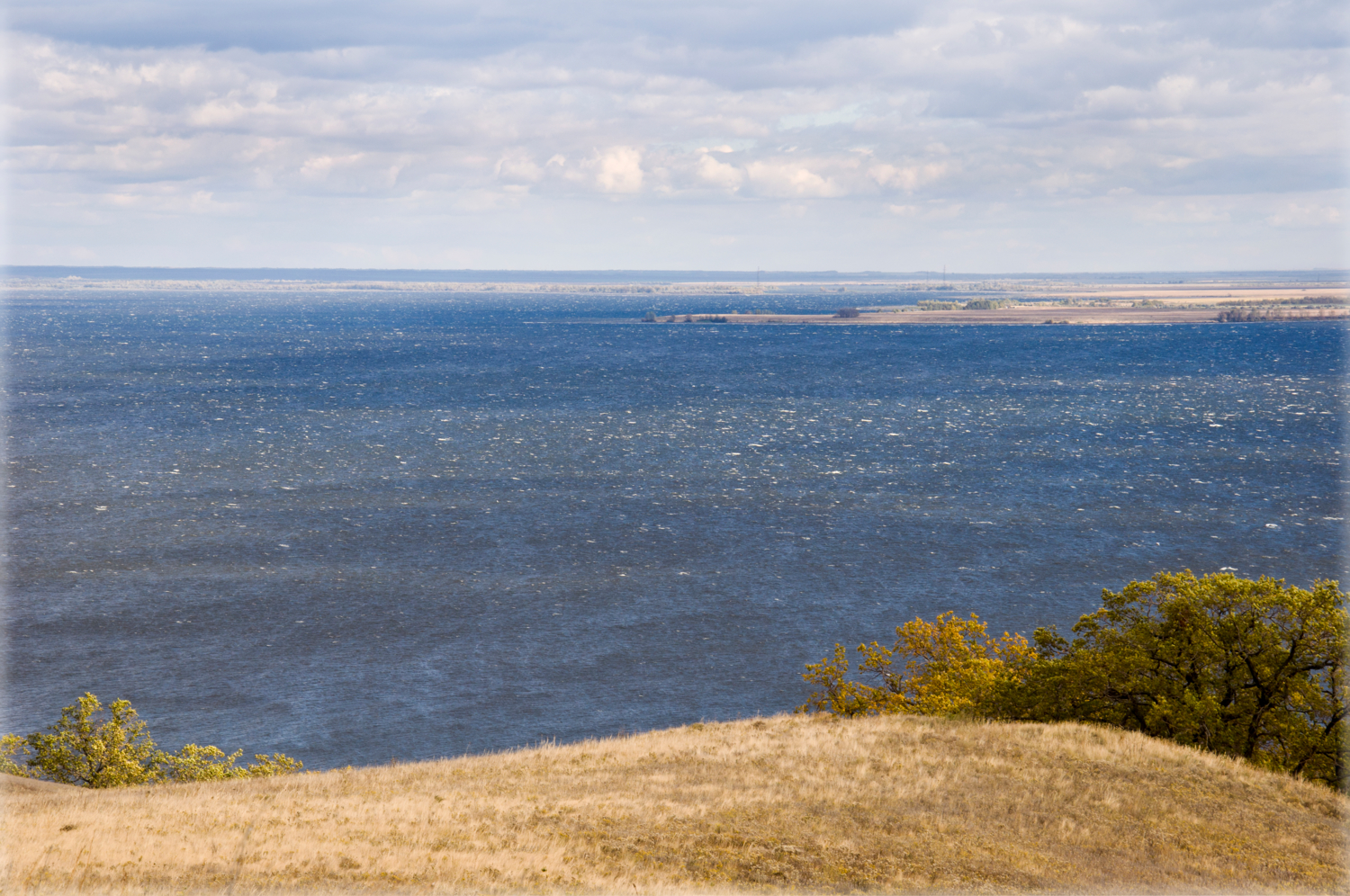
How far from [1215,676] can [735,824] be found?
1949 centimetres

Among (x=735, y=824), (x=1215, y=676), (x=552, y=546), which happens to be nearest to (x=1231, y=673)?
(x=1215, y=676)

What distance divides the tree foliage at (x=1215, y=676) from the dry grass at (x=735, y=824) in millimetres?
2398

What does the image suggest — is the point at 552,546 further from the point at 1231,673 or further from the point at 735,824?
the point at 735,824

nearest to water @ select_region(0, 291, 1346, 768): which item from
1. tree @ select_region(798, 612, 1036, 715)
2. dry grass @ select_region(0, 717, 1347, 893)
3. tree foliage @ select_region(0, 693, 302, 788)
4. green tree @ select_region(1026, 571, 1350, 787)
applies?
tree @ select_region(798, 612, 1036, 715)

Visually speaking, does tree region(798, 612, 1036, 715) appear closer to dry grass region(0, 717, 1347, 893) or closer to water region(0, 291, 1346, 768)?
dry grass region(0, 717, 1347, 893)

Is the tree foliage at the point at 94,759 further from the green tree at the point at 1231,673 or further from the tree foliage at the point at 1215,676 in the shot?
the green tree at the point at 1231,673

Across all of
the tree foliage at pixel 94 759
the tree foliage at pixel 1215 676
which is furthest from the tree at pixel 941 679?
the tree foliage at pixel 94 759

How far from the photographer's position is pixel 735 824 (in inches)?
1023

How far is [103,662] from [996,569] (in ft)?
192

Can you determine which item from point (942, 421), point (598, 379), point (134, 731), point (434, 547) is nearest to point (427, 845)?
point (134, 731)

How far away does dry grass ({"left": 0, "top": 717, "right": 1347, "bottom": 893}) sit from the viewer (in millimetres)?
21484

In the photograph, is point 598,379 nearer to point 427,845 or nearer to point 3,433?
point 3,433

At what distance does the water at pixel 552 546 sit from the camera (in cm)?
5681

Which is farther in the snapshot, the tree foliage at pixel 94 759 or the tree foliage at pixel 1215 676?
the tree foliage at pixel 94 759
